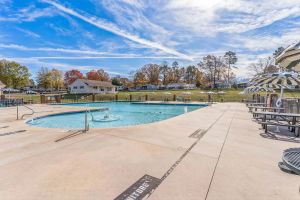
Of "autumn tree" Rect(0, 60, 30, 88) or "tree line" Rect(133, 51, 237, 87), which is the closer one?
"autumn tree" Rect(0, 60, 30, 88)

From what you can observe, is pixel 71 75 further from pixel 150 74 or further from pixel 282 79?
pixel 282 79

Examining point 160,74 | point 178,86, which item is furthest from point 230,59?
point 160,74

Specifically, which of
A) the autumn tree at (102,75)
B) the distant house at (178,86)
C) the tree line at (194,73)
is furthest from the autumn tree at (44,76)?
the distant house at (178,86)

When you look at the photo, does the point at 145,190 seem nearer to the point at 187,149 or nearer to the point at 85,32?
the point at 187,149

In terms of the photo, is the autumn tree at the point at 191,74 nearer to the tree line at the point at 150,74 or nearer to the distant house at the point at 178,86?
the tree line at the point at 150,74

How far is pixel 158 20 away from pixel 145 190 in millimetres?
15322

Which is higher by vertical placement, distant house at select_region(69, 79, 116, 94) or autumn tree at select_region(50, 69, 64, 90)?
autumn tree at select_region(50, 69, 64, 90)

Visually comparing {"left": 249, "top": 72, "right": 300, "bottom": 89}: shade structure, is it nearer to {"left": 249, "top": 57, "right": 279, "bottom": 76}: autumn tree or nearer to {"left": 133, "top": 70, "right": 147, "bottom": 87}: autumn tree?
{"left": 249, "top": 57, "right": 279, "bottom": 76}: autumn tree

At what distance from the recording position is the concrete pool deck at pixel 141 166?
2.50m

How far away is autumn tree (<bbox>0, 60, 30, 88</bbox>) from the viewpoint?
46.5 metres

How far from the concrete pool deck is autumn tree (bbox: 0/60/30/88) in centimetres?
5429

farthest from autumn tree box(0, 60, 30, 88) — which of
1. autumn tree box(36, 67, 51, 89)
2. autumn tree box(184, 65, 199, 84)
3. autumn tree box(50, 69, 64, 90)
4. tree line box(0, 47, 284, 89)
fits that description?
autumn tree box(184, 65, 199, 84)

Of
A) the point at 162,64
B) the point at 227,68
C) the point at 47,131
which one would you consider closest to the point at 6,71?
the point at 162,64

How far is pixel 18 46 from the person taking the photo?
3306 cm
